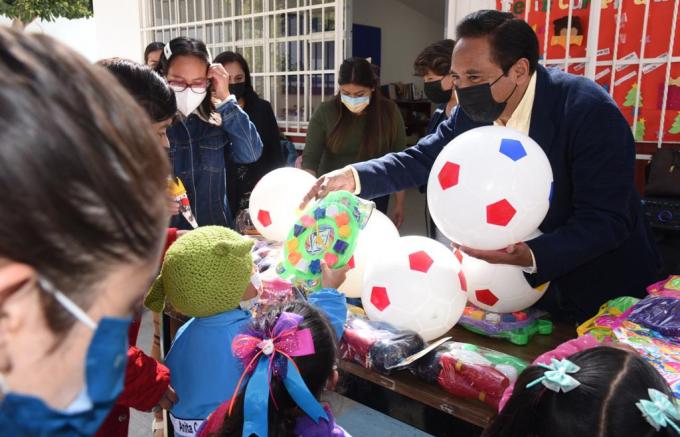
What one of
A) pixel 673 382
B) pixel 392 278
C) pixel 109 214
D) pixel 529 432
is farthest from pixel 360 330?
pixel 109 214

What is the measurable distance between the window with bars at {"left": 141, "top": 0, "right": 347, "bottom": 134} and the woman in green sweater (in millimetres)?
1824

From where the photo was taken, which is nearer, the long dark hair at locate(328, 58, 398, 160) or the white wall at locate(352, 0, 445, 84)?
the long dark hair at locate(328, 58, 398, 160)

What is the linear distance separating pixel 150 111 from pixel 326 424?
1.07 meters

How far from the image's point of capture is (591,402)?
2.87 feet

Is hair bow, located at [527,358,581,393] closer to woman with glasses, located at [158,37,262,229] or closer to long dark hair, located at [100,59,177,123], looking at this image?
long dark hair, located at [100,59,177,123]

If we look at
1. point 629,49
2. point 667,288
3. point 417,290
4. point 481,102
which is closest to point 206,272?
point 417,290

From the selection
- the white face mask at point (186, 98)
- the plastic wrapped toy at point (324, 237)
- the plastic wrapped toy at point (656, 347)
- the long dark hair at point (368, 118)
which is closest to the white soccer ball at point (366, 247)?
the plastic wrapped toy at point (324, 237)

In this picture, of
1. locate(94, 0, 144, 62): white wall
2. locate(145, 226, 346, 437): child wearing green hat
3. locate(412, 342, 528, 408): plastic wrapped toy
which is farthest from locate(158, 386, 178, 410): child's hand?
locate(94, 0, 144, 62): white wall

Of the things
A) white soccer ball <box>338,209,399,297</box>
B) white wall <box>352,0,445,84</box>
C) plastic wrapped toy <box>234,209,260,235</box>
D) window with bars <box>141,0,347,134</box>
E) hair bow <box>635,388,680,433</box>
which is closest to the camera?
hair bow <box>635,388,680,433</box>

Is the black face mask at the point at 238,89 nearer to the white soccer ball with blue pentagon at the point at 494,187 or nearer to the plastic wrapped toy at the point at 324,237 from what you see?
the plastic wrapped toy at the point at 324,237

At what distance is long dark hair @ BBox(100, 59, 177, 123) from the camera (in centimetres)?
155

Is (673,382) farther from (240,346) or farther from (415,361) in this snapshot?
(240,346)

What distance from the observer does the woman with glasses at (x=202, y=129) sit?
2105mm

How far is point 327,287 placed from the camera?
1604mm
